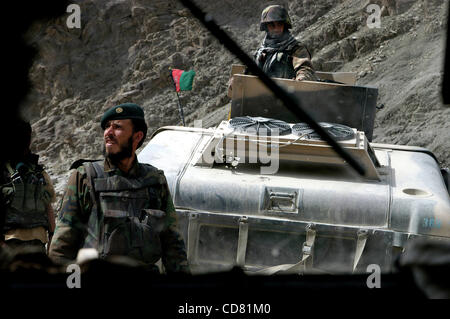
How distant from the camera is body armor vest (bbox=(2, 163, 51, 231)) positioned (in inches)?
187

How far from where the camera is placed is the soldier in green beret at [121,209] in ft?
10.8

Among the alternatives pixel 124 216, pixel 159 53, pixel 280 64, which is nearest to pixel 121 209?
pixel 124 216

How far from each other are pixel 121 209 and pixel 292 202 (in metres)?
1.67

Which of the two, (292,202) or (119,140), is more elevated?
(119,140)

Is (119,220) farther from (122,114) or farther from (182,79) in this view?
(182,79)

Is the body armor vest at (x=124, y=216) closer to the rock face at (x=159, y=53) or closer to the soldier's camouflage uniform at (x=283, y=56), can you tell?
the soldier's camouflage uniform at (x=283, y=56)

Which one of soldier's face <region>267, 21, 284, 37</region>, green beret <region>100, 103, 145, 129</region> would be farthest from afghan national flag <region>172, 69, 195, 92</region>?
green beret <region>100, 103, 145, 129</region>

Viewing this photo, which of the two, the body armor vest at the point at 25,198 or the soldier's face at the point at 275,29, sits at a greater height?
the soldier's face at the point at 275,29

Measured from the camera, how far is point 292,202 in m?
4.74

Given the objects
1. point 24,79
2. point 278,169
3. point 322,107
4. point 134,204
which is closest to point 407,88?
point 322,107

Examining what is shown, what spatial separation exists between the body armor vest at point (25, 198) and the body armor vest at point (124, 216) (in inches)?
59.1

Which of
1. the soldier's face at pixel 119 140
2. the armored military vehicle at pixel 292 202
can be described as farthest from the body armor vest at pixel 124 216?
the armored military vehicle at pixel 292 202

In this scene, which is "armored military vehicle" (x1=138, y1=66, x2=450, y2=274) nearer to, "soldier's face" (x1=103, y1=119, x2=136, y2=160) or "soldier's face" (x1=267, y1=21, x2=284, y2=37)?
"soldier's face" (x1=103, y1=119, x2=136, y2=160)

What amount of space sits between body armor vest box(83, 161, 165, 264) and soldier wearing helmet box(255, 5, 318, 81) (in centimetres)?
377
